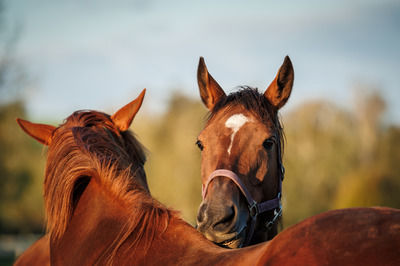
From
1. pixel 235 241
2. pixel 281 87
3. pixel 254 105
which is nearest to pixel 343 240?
pixel 235 241

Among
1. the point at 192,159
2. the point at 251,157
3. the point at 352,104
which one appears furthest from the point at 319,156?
the point at 251,157

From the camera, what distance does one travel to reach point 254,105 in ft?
11.1

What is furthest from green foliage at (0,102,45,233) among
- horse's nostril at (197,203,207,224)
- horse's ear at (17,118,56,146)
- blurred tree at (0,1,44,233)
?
horse's nostril at (197,203,207,224)

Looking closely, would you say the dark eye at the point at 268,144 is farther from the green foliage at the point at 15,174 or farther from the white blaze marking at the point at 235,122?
the green foliage at the point at 15,174

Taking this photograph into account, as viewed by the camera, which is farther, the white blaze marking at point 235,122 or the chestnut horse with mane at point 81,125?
the white blaze marking at point 235,122

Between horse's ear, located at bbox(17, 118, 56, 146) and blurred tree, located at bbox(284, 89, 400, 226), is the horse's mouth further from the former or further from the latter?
blurred tree, located at bbox(284, 89, 400, 226)

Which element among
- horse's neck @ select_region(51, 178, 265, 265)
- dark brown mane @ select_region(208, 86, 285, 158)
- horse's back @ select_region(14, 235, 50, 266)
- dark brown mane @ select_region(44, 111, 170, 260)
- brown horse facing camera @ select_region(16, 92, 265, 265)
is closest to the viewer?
horse's neck @ select_region(51, 178, 265, 265)

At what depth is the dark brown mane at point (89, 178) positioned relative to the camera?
2344 mm

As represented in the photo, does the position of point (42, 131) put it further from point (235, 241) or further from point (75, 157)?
point (235, 241)

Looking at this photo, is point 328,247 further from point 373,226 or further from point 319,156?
point 319,156

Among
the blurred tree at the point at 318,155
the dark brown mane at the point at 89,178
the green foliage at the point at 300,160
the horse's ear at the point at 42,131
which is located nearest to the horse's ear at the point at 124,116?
the dark brown mane at the point at 89,178

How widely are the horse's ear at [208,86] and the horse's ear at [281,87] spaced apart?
1.59 ft

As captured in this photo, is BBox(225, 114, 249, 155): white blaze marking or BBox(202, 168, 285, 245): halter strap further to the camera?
BBox(225, 114, 249, 155): white blaze marking

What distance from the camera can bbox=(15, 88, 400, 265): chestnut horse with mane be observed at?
148 cm
